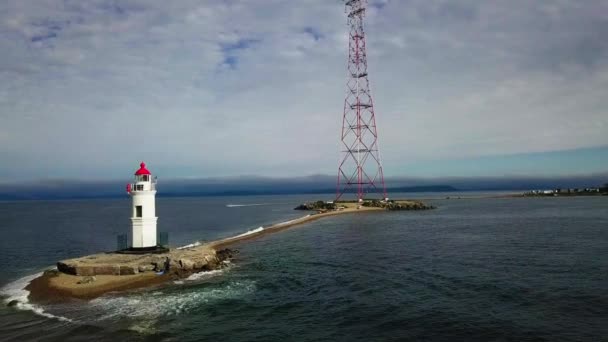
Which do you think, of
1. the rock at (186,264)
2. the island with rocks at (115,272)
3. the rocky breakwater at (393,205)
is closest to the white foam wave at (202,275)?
the island with rocks at (115,272)

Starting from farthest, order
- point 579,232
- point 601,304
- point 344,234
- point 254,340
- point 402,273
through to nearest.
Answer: point 344,234 < point 579,232 < point 402,273 < point 601,304 < point 254,340

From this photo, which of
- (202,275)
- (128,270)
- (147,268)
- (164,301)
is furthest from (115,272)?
(164,301)

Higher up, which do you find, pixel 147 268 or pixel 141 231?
pixel 141 231

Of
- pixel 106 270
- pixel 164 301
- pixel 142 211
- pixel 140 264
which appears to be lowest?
pixel 164 301

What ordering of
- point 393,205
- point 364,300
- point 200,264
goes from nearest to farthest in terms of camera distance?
point 364,300 < point 200,264 < point 393,205

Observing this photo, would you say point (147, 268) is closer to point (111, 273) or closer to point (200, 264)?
point (111, 273)

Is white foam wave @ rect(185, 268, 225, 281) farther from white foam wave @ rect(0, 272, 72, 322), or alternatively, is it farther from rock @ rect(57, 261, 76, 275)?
white foam wave @ rect(0, 272, 72, 322)

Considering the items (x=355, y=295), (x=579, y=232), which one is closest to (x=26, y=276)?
(x=355, y=295)

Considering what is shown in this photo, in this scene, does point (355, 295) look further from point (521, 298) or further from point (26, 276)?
point (26, 276)

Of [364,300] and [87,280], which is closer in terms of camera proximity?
[364,300]
